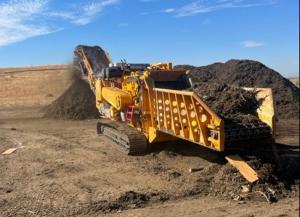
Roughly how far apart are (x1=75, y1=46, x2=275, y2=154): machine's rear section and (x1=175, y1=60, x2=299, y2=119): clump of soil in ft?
26.8

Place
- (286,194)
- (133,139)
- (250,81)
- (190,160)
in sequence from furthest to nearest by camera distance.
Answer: (250,81), (133,139), (190,160), (286,194)

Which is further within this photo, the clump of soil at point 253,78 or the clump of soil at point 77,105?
the clump of soil at point 253,78

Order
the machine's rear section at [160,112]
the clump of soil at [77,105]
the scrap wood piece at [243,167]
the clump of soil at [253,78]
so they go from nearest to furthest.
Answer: the scrap wood piece at [243,167] < the machine's rear section at [160,112] < the clump of soil at [77,105] < the clump of soil at [253,78]

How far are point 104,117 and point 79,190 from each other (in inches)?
269

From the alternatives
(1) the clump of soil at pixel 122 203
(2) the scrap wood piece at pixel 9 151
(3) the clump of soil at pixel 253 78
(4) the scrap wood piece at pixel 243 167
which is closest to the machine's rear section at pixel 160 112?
(4) the scrap wood piece at pixel 243 167

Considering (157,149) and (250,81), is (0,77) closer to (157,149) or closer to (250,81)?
(157,149)

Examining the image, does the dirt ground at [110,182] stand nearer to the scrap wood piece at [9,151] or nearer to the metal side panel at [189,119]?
the scrap wood piece at [9,151]

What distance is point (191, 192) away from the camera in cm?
916

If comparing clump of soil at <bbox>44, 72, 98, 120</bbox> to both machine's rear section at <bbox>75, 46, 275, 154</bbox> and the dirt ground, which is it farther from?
the dirt ground

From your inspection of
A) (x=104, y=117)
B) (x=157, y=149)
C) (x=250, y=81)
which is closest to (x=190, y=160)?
(x=157, y=149)

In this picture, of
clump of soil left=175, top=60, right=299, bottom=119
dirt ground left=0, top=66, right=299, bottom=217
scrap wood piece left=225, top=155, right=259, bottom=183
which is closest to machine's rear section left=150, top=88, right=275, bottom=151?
scrap wood piece left=225, top=155, right=259, bottom=183

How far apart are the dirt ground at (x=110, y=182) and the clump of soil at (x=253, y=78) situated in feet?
22.5

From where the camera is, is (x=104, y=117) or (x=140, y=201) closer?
(x=140, y=201)

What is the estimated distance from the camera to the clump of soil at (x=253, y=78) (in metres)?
22.2
